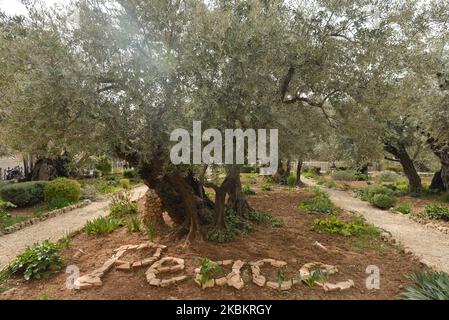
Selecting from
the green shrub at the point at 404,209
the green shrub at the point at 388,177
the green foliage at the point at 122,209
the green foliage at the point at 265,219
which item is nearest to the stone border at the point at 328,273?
the green foliage at the point at 265,219

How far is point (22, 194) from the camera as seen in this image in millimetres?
11570

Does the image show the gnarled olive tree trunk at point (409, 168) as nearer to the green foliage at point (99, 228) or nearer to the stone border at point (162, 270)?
the stone border at point (162, 270)

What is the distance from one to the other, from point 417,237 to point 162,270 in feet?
23.9

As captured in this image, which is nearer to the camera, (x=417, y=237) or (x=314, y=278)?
(x=314, y=278)

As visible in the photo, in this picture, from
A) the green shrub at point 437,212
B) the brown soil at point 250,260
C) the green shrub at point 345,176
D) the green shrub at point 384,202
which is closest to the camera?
the brown soil at point 250,260

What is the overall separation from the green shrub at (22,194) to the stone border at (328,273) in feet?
35.9

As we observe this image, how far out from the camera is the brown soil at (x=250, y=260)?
15.9 ft

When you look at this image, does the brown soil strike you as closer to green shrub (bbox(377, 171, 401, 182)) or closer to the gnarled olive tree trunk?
the gnarled olive tree trunk

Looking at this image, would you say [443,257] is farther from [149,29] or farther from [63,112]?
[63,112]

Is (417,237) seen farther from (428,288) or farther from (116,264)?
(116,264)

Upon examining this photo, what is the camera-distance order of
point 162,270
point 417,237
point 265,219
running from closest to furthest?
point 162,270
point 417,237
point 265,219

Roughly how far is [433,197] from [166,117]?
15.3 m

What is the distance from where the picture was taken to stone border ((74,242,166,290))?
201 inches

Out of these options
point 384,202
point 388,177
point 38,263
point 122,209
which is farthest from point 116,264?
point 388,177
